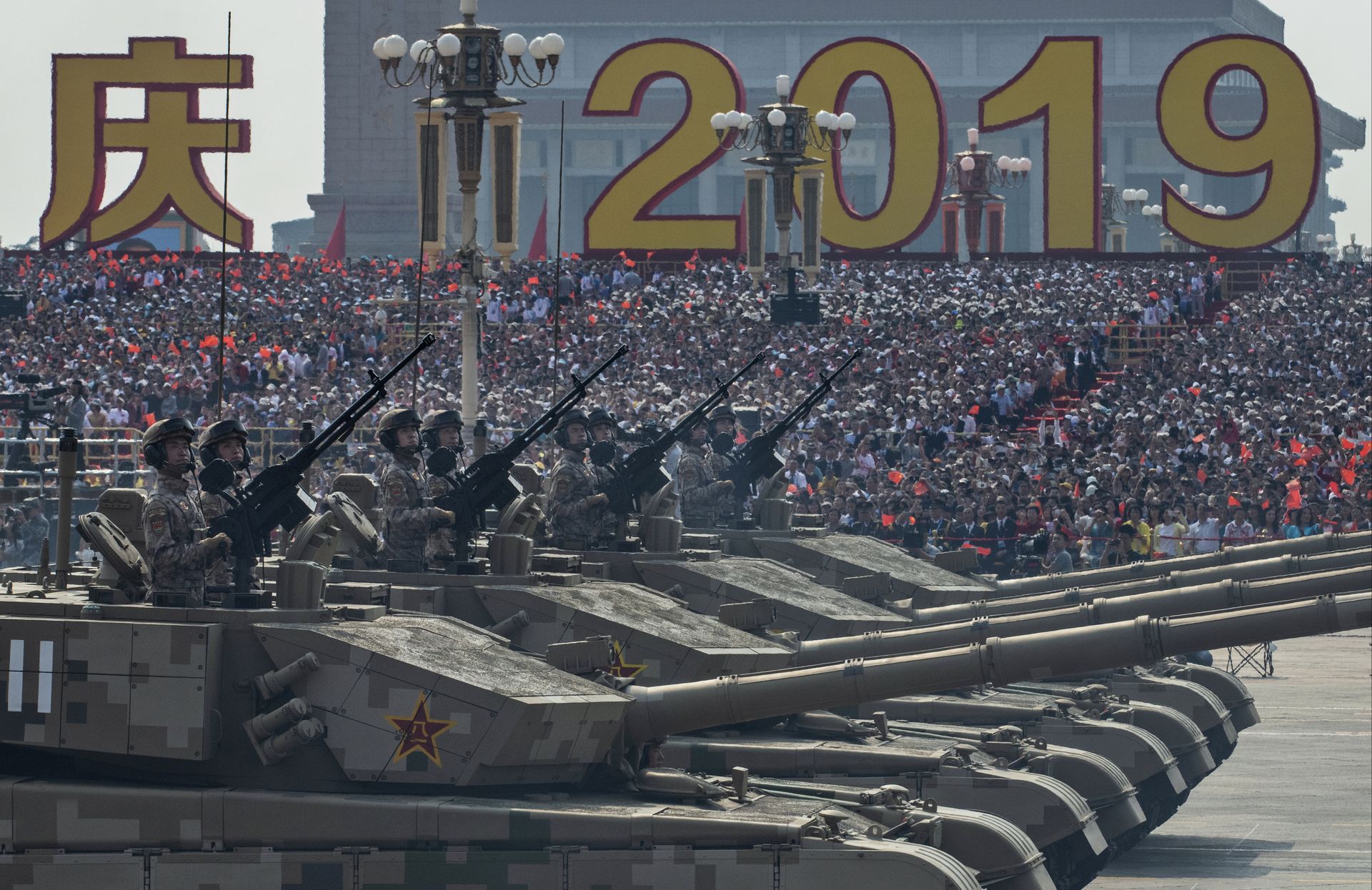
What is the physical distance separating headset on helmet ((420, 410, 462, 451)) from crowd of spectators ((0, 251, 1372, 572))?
9.51 meters

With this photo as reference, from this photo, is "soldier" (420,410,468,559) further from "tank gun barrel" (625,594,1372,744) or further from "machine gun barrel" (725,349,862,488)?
"machine gun barrel" (725,349,862,488)

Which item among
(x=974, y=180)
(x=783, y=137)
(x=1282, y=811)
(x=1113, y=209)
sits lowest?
(x=1282, y=811)

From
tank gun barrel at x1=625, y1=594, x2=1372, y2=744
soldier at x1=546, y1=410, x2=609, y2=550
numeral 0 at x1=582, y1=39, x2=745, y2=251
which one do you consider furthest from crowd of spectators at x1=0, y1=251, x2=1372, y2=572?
tank gun barrel at x1=625, y1=594, x2=1372, y2=744

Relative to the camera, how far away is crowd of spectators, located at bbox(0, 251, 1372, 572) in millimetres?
36688

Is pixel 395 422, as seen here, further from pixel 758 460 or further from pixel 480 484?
pixel 758 460

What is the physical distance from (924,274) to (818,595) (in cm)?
3146

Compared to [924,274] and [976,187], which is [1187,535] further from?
[976,187]

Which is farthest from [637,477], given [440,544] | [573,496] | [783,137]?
[783,137]

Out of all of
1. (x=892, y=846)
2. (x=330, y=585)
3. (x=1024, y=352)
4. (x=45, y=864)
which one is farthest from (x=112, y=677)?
(x=1024, y=352)

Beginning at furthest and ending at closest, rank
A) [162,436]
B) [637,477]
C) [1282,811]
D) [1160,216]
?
[1160,216] < [1282,811] < [637,477] < [162,436]

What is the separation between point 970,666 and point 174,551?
5.06 metres

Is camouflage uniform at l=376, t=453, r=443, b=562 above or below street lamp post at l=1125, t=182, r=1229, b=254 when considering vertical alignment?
below

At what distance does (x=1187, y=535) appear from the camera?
115 feet

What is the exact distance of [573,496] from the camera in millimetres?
21016
